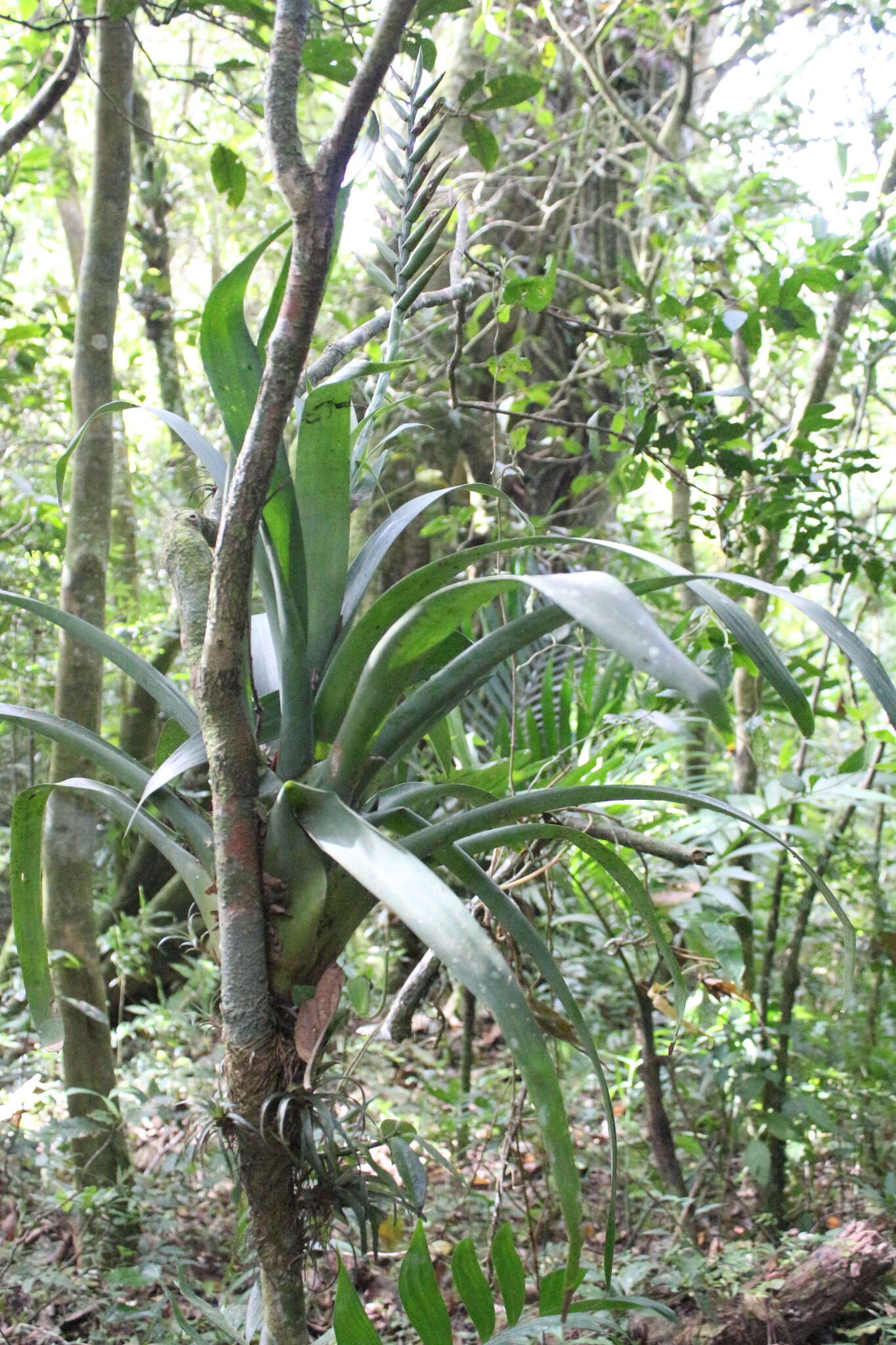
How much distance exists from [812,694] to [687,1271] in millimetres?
1339

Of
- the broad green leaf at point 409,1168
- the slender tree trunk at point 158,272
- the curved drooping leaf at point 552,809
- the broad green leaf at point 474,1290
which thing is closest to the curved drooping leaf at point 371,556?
the curved drooping leaf at point 552,809

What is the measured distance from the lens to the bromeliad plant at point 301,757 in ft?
2.31

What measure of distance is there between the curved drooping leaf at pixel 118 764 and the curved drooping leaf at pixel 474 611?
15 centimetres

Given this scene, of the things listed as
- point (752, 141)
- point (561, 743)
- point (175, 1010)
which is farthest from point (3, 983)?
point (752, 141)

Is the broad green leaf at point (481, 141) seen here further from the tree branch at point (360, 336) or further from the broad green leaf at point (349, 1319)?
the broad green leaf at point (349, 1319)

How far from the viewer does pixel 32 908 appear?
3.23 ft

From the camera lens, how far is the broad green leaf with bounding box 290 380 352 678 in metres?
0.85

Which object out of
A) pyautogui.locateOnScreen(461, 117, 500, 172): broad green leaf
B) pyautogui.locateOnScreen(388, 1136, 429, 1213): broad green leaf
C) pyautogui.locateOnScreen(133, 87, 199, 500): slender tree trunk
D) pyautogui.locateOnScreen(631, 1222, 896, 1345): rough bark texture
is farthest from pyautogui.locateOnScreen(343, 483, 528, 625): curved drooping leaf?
pyautogui.locateOnScreen(133, 87, 199, 500): slender tree trunk

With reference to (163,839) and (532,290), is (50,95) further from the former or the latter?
(163,839)

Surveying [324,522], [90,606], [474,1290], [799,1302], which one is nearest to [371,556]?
[324,522]

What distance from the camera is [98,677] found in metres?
1.93

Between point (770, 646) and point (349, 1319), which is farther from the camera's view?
point (349, 1319)

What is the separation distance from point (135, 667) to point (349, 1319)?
0.63 meters

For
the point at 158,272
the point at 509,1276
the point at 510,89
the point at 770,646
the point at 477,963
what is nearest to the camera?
the point at 477,963
